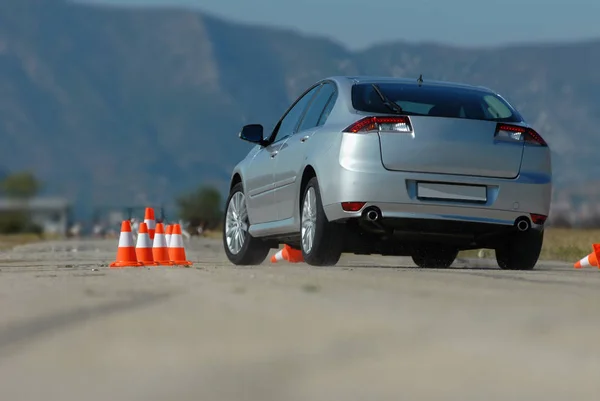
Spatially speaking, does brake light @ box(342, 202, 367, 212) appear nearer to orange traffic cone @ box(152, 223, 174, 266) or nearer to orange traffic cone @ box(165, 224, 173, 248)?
orange traffic cone @ box(152, 223, 174, 266)

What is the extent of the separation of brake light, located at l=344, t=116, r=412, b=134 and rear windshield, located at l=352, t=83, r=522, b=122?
0.19 meters

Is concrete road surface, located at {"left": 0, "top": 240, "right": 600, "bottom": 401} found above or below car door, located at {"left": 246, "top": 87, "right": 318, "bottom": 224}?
below

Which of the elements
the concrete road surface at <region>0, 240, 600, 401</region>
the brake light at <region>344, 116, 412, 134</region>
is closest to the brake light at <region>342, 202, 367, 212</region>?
the brake light at <region>344, 116, 412, 134</region>

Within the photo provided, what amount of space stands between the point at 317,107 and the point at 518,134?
1.93 metres

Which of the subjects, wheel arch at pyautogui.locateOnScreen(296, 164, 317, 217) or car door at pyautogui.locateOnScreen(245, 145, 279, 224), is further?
car door at pyautogui.locateOnScreen(245, 145, 279, 224)

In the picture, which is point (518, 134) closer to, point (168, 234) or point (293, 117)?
point (293, 117)

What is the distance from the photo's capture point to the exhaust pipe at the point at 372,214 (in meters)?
11.1

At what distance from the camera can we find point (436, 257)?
1349cm

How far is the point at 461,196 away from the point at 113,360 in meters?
6.00

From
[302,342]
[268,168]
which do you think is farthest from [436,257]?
[302,342]

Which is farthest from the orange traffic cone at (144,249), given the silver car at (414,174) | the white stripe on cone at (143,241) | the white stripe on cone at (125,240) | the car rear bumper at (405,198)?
the car rear bumper at (405,198)

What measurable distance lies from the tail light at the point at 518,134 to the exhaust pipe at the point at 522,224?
62cm

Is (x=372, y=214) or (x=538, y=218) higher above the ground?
(x=372, y=214)

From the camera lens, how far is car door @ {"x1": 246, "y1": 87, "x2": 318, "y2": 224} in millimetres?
12953
